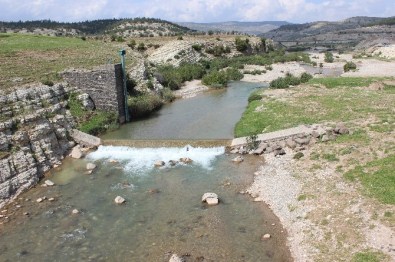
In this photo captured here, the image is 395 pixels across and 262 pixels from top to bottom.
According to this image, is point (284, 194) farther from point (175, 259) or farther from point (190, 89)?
point (190, 89)

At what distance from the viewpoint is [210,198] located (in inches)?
918

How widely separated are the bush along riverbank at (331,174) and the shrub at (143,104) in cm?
991

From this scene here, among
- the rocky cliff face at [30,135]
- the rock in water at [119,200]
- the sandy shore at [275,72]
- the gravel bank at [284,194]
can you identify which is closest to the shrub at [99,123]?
the rocky cliff face at [30,135]

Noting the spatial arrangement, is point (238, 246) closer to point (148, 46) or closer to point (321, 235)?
point (321, 235)

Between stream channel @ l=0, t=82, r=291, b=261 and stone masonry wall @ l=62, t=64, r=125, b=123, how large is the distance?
23.7 ft

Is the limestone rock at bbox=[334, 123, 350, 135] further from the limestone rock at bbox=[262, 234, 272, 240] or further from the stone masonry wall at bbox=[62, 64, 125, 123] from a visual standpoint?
the stone masonry wall at bbox=[62, 64, 125, 123]

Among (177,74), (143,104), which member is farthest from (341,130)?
(177,74)

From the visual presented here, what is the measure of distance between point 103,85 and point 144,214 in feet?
62.8

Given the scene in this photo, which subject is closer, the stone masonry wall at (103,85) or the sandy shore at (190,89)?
the stone masonry wall at (103,85)

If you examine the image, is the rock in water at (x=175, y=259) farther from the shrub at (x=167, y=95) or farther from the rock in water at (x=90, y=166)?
the shrub at (x=167, y=95)

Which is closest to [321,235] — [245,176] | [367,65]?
[245,176]

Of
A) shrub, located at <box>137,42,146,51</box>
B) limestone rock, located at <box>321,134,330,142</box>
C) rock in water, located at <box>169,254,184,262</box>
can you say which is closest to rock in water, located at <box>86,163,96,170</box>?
rock in water, located at <box>169,254,184,262</box>

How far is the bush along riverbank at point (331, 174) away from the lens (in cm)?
1806

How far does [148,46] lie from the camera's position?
77.5m
